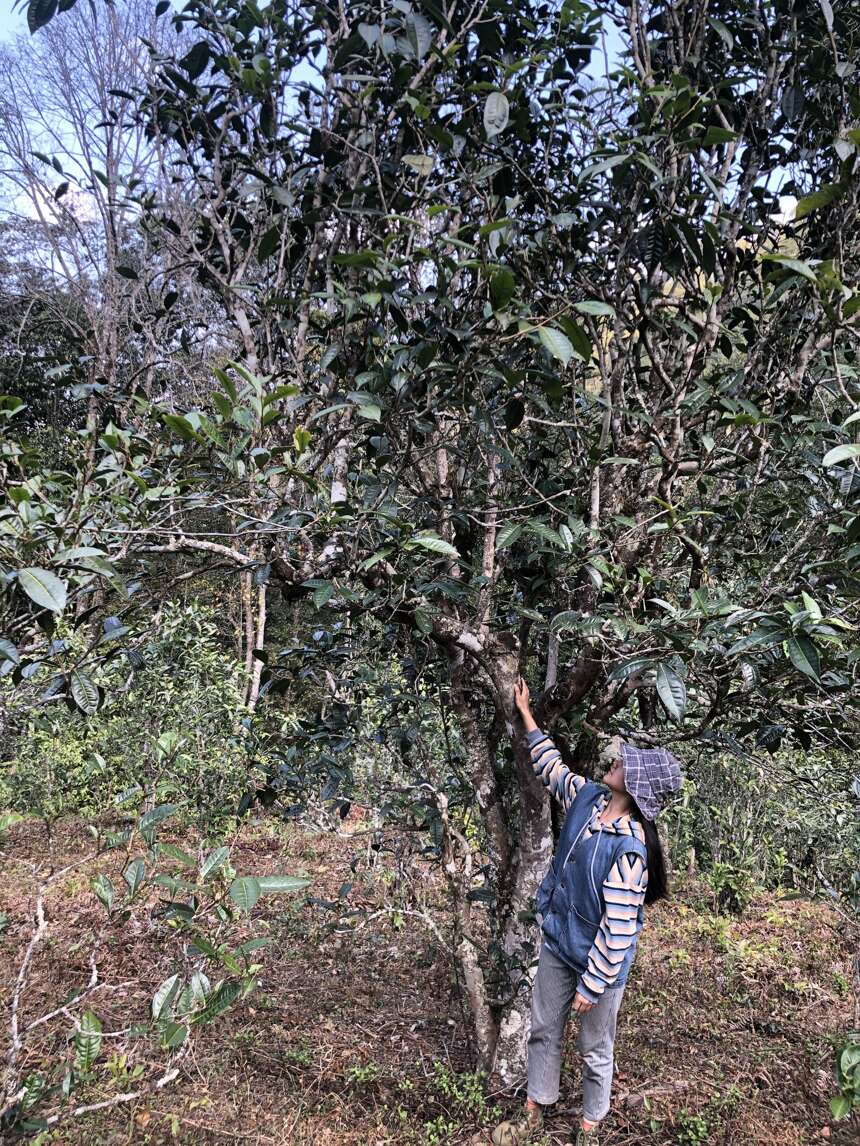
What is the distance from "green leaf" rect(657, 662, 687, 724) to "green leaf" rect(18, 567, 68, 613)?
3.68ft

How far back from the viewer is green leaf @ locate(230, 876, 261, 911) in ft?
3.58

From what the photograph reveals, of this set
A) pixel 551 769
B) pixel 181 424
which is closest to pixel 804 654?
pixel 551 769

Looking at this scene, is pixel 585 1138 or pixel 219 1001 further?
pixel 585 1138

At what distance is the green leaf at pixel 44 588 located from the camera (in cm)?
112

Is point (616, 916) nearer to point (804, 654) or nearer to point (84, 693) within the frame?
point (804, 654)

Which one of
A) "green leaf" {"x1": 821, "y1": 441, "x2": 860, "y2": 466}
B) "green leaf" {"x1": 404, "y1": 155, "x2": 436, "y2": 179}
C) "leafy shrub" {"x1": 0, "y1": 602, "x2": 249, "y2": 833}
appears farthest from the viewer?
"leafy shrub" {"x1": 0, "y1": 602, "x2": 249, "y2": 833}

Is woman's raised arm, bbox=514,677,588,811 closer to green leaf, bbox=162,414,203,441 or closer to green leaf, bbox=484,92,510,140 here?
green leaf, bbox=162,414,203,441

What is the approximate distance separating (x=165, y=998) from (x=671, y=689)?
3.59ft

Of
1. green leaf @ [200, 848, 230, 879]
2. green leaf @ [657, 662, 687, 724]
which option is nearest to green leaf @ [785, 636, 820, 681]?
A: green leaf @ [657, 662, 687, 724]

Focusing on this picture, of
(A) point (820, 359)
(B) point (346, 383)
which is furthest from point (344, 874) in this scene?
(A) point (820, 359)

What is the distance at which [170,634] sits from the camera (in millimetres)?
4539

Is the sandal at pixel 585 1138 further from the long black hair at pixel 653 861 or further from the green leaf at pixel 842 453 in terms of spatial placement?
the green leaf at pixel 842 453

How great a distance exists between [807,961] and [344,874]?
2521 millimetres

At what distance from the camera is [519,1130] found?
2.28 meters
